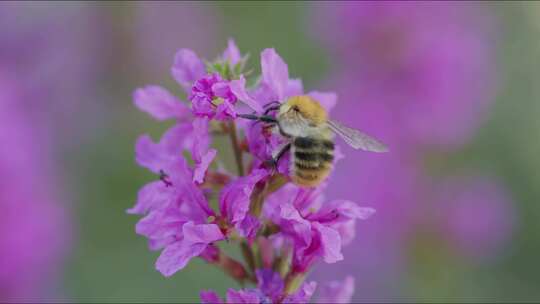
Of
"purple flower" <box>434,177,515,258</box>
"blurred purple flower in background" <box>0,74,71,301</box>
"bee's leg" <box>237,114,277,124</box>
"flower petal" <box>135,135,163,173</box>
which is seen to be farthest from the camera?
"purple flower" <box>434,177,515,258</box>

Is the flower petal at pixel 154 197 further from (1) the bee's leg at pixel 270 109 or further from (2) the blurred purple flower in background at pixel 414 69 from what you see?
(2) the blurred purple flower in background at pixel 414 69

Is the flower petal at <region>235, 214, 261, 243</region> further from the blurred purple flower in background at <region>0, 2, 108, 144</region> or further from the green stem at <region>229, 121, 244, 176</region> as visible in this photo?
the blurred purple flower in background at <region>0, 2, 108, 144</region>

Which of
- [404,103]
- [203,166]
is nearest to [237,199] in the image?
[203,166]

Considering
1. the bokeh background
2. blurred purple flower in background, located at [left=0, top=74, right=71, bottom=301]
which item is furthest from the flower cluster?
the bokeh background

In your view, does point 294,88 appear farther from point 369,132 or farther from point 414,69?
point 369,132

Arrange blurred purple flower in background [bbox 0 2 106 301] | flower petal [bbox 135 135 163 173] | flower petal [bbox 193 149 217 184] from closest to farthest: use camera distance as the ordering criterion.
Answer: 1. flower petal [bbox 193 149 217 184]
2. flower petal [bbox 135 135 163 173]
3. blurred purple flower in background [bbox 0 2 106 301]

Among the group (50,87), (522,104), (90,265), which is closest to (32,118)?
(50,87)

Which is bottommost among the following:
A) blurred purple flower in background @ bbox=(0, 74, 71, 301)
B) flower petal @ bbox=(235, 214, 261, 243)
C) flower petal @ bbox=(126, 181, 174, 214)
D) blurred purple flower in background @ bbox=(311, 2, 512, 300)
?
flower petal @ bbox=(235, 214, 261, 243)

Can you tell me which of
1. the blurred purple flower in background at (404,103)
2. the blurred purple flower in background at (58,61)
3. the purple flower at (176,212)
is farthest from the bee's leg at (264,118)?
the blurred purple flower in background at (58,61)
